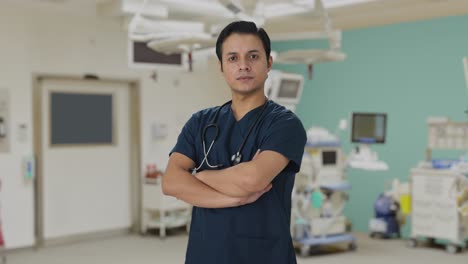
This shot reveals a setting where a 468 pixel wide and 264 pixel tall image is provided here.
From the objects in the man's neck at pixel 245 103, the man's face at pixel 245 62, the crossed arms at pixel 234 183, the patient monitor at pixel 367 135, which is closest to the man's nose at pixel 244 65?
the man's face at pixel 245 62

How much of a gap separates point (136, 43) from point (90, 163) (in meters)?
2.41

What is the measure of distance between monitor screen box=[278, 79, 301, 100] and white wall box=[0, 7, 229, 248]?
0.87 meters

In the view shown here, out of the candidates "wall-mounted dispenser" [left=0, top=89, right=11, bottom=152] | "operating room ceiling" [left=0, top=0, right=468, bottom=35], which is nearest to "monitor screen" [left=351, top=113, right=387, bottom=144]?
"operating room ceiling" [left=0, top=0, right=468, bottom=35]

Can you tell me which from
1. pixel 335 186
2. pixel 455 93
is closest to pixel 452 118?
pixel 455 93

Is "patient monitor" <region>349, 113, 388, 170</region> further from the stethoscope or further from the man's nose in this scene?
the man's nose

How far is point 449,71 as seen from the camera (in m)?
6.37

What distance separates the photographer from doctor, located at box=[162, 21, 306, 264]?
171 centimetres

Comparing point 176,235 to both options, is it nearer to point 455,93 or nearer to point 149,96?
point 149,96

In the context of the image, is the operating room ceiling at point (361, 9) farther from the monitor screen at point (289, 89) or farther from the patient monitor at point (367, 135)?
the patient monitor at point (367, 135)

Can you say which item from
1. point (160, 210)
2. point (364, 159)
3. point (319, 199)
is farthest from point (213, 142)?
point (160, 210)

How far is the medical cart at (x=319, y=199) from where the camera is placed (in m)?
5.71

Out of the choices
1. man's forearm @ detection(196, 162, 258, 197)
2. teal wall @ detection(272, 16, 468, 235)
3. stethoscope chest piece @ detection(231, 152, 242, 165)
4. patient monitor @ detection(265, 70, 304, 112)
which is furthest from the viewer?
teal wall @ detection(272, 16, 468, 235)

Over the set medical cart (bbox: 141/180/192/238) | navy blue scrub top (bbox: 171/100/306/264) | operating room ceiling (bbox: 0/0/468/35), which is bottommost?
medical cart (bbox: 141/180/192/238)

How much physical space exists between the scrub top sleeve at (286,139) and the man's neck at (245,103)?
10 cm
